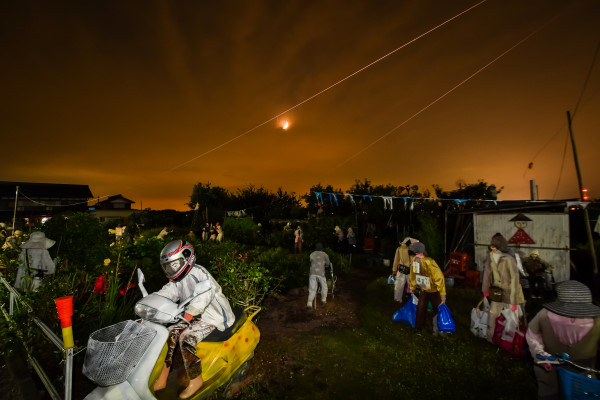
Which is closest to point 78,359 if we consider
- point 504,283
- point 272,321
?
point 272,321

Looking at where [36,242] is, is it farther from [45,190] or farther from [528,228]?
[45,190]

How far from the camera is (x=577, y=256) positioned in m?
10.5

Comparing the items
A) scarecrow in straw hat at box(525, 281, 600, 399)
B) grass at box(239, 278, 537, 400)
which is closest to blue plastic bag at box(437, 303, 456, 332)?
grass at box(239, 278, 537, 400)

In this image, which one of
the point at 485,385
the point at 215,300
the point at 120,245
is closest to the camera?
the point at 215,300

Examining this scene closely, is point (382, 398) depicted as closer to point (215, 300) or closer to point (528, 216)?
point (215, 300)

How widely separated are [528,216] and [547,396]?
9.33 meters

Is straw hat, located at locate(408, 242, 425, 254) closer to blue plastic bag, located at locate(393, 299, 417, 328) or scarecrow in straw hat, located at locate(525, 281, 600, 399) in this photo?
blue plastic bag, located at locate(393, 299, 417, 328)

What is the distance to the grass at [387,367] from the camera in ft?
14.1

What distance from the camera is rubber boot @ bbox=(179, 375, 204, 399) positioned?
10.5 feet

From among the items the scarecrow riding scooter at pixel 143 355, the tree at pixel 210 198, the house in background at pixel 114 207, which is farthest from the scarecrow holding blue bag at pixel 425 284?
the house in background at pixel 114 207

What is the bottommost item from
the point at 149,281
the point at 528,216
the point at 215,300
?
the point at 149,281

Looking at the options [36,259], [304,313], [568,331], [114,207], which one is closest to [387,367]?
[568,331]

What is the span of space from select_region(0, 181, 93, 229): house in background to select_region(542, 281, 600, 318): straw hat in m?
39.4

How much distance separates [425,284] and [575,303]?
10.5 feet
